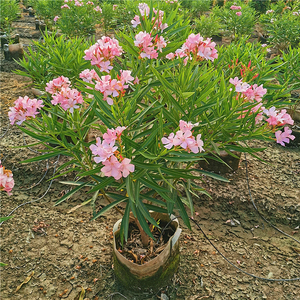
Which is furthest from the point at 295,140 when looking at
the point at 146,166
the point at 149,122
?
the point at 146,166

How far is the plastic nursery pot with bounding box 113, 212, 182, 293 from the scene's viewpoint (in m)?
1.35

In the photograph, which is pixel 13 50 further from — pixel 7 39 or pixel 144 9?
pixel 144 9

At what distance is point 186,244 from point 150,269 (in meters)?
0.48

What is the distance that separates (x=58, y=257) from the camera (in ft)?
5.52

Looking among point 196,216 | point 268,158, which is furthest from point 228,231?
point 268,158

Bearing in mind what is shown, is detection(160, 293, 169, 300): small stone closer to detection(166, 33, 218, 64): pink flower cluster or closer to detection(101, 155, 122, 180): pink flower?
detection(101, 155, 122, 180): pink flower

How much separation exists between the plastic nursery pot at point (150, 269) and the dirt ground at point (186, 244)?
73 millimetres

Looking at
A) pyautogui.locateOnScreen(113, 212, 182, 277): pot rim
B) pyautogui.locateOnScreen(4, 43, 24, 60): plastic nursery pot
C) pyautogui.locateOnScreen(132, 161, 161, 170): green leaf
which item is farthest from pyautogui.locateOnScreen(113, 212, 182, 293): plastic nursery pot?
pyautogui.locateOnScreen(4, 43, 24, 60): plastic nursery pot

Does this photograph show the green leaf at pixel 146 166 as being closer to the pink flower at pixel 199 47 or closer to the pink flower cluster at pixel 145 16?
the pink flower at pixel 199 47

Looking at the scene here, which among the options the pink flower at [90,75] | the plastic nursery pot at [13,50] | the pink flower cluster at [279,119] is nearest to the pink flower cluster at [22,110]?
the pink flower at [90,75]

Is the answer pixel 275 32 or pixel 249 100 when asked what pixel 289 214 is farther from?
pixel 275 32

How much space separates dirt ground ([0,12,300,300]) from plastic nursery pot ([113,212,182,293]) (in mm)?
73

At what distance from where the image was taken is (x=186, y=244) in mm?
1772

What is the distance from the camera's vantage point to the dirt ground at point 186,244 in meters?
1.52
